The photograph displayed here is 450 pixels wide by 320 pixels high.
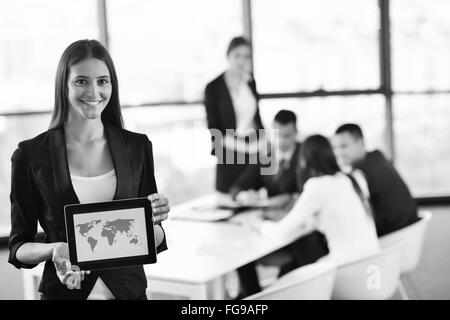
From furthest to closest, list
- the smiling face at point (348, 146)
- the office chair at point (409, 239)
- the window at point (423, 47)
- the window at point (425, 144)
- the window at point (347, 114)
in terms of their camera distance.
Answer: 1. the window at point (425, 144)
2. the window at point (423, 47)
3. the window at point (347, 114)
4. the office chair at point (409, 239)
5. the smiling face at point (348, 146)

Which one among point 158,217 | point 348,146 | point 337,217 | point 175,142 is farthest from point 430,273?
point 158,217

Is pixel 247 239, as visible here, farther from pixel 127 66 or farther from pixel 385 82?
pixel 385 82

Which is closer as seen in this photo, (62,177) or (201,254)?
(62,177)

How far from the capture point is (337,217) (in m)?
2.82

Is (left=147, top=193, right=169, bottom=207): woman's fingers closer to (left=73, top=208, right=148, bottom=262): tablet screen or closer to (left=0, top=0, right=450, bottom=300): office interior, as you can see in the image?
(left=73, top=208, right=148, bottom=262): tablet screen

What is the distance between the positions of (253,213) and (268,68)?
127 cm

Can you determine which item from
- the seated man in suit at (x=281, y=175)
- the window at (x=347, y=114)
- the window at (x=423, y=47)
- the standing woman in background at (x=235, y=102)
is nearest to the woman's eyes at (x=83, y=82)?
the standing woman in background at (x=235, y=102)

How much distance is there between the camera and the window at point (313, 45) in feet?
7.23

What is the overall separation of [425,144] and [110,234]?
4150mm

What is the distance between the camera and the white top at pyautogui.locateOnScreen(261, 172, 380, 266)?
277 centimetres

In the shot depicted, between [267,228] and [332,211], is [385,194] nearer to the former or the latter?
[332,211]

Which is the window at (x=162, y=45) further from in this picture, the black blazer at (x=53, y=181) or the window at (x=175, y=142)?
the black blazer at (x=53, y=181)

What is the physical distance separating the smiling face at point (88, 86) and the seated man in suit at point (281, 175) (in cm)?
206

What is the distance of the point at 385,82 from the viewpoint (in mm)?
4484
